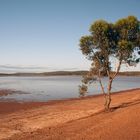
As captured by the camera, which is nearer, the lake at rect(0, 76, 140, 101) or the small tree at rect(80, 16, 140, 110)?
the small tree at rect(80, 16, 140, 110)

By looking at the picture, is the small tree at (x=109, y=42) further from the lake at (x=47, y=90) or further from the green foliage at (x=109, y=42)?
the lake at (x=47, y=90)

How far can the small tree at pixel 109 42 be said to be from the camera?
25.0 metres

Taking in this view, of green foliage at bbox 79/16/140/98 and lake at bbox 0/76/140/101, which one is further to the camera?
lake at bbox 0/76/140/101

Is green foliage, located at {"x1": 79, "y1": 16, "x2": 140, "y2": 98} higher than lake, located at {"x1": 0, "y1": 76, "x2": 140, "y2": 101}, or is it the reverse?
green foliage, located at {"x1": 79, "y1": 16, "x2": 140, "y2": 98}

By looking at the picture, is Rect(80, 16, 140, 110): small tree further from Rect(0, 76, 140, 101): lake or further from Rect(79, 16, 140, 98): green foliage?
Rect(0, 76, 140, 101): lake

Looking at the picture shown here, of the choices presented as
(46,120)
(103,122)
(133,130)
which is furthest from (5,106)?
(133,130)

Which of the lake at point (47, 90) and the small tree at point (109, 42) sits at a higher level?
the small tree at point (109, 42)

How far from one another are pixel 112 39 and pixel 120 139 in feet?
40.7

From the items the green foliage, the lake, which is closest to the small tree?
the green foliage

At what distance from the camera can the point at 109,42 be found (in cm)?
2569

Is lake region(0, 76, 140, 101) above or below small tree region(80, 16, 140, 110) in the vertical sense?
below

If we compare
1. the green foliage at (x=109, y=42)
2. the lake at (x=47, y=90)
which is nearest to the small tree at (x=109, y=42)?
the green foliage at (x=109, y=42)

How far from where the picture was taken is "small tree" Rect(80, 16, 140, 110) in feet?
81.9

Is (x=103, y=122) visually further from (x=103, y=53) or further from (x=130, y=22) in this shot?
(x=130, y=22)
